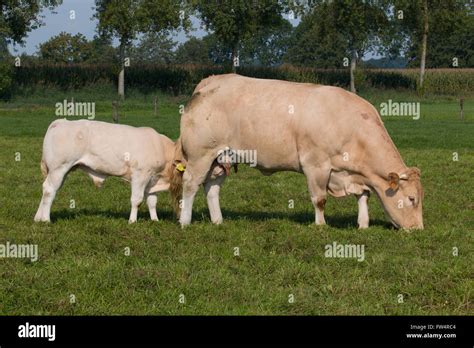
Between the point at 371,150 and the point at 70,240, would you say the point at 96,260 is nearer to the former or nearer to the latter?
the point at 70,240

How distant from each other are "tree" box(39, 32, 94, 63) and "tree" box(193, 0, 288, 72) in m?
42.3

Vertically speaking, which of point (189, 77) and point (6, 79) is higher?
point (6, 79)

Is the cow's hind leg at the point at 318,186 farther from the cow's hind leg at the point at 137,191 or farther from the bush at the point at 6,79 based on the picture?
the bush at the point at 6,79

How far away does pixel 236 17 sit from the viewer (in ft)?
214

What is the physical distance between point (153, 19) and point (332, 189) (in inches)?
2106

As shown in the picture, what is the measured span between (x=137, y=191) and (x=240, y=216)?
186 cm

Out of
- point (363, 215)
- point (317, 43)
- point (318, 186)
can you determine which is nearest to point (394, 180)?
point (363, 215)

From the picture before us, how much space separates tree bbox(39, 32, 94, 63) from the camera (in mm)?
106562

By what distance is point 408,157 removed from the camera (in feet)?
71.1

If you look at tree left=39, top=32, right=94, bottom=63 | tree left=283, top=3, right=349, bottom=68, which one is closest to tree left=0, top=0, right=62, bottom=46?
tree left=283, top=3, right=349, bottom=68

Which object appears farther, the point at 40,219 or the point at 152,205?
the point at 152,205

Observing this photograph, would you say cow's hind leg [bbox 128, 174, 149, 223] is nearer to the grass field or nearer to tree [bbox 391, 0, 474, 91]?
the grass field

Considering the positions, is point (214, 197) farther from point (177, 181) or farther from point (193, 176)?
point (177, 181)

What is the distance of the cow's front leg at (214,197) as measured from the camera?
12336 millimetres
